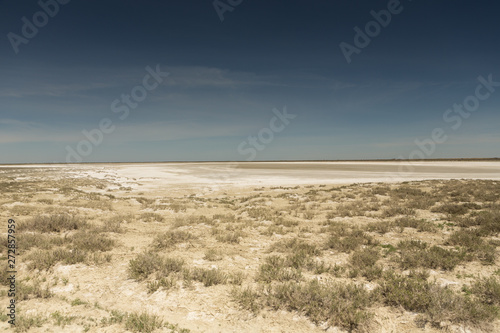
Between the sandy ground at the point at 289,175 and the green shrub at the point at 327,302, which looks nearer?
the green shrub at the point at 327,302

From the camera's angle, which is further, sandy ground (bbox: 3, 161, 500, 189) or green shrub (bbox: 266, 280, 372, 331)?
sandy ground (bbox: 3, 161, 500, 189)

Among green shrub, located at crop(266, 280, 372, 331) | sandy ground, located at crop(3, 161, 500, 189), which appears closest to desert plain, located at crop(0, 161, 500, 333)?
green shrub, located at crop(266, 280, 372, 331)

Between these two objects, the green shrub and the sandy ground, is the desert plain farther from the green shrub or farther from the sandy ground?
the sandy ground

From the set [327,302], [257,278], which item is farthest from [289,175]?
[327,302]

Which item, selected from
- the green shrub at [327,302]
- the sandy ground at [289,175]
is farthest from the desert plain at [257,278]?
the sandy ground at [289,175]

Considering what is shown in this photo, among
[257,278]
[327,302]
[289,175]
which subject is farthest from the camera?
[289,175]

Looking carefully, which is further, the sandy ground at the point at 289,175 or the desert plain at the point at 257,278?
the sandy ground at the point at 289,175

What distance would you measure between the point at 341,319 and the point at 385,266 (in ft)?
11.6

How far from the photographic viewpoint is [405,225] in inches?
484

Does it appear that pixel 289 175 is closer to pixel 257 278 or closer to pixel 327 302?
pixel 257 278

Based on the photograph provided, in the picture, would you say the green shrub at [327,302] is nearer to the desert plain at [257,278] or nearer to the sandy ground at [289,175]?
the desert plain at [257,278]

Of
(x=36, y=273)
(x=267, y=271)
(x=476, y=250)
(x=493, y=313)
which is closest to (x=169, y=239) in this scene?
(x=36, y=273)

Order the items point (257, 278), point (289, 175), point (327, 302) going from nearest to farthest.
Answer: point (327, 302)
point (257, 278)
point (289, 175)

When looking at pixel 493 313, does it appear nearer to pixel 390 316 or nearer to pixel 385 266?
pixel 390 316
